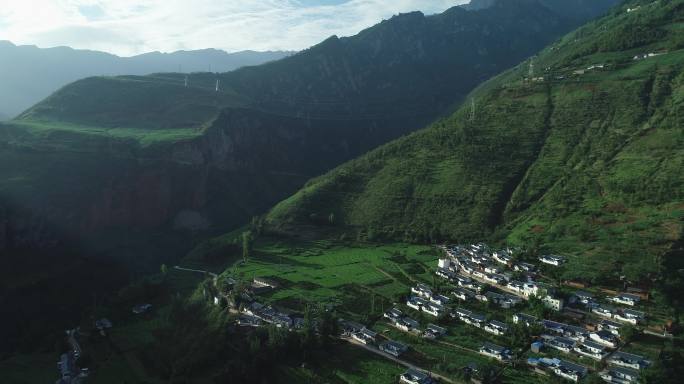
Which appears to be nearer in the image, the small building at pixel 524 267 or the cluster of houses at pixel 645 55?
the small building at pixel 524 267

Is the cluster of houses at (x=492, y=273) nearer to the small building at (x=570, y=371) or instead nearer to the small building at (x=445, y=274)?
the small building at (x=445, y=274)

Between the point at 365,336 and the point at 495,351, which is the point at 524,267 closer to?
the point at 495,351

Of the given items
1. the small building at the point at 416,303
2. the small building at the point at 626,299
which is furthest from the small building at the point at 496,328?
the small building at the point at 626,299

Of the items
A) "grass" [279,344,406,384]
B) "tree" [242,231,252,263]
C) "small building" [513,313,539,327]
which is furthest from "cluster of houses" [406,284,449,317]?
"tree" [242,231,252,263]

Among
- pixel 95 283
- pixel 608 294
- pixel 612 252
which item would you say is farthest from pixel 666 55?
pixel 95 283

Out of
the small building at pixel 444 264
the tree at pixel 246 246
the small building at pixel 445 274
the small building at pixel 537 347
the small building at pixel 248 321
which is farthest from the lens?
the tree at pixel 246 246

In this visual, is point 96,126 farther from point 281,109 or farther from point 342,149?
point 342,149

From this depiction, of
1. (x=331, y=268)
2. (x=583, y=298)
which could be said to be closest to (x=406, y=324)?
(x=583, y=298)
